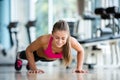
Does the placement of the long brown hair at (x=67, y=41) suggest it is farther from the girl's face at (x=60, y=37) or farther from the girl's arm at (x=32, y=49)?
the girl's arm at (x=32, y=49)

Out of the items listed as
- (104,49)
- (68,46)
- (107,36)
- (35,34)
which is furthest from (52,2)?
(68,46)

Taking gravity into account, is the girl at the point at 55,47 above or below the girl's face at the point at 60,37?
below

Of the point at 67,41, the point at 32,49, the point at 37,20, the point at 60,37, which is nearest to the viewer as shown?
the point at 60,37

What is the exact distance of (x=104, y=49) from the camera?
6.38 meters

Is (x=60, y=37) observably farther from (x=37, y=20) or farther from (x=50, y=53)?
(x=37, y=20)

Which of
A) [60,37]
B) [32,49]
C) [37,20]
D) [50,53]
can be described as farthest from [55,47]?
[37,20]

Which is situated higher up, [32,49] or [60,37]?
[60,37]

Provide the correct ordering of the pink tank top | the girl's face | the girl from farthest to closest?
the pink tank top → the girl → the girl's face

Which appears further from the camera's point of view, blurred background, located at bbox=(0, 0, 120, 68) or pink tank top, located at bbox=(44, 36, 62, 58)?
blurred background, located at bbox=(0, 0, 120, 68)

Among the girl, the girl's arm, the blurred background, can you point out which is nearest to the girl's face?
the girl

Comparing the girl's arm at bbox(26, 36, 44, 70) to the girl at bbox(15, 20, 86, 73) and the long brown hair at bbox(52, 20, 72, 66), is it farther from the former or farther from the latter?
the long brown hair at bbox(52, 20, 72, 66)

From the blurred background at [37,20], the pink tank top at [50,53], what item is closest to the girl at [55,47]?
the pink tank top at [50,53]

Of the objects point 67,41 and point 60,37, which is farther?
point 67,41

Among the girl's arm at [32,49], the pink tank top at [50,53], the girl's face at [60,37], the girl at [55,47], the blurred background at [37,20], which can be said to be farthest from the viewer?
the blurred background at [37,20]
